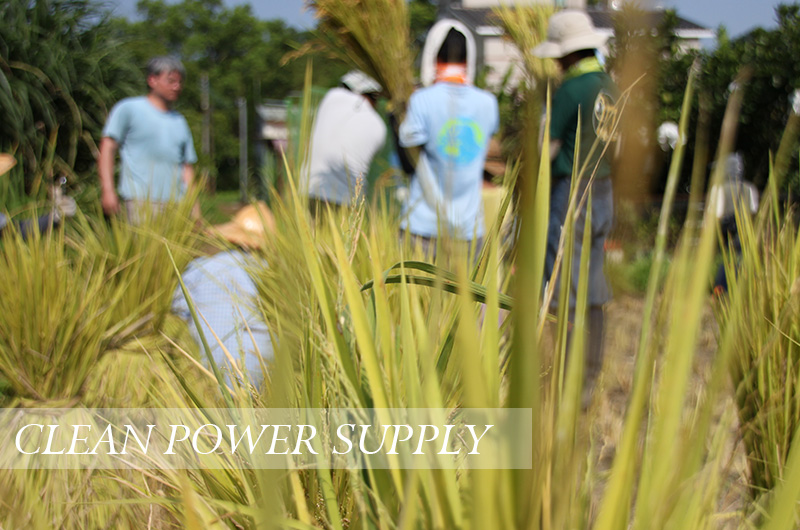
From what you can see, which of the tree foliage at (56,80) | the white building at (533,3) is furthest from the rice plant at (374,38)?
the tree foliage at (56,80)

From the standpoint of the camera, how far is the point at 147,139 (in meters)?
3.01

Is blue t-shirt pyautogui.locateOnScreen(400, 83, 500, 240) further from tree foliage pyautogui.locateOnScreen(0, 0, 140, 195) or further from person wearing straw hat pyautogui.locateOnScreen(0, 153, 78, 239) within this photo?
tree foliage pyautogui.locateOnScreen(0, 0, 140, 195)

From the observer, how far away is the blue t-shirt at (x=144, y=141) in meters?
2.94

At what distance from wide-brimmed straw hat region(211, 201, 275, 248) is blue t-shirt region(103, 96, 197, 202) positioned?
0.78 meters

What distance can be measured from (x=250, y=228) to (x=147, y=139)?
1.25 meters

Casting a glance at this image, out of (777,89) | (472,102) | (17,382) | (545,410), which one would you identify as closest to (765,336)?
(545,410)

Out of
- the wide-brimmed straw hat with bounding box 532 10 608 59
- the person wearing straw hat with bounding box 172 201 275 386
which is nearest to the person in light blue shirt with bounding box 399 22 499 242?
the wide-brimmed straw hat with bounding box 532 10 608 59

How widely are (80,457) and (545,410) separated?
76 cm

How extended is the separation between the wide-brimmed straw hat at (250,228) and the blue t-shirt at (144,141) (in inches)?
30.7

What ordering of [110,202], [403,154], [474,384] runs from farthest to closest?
1. [110,202]
2. [403,154]
3. [474,384]

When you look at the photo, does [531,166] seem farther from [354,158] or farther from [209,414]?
[354,158]

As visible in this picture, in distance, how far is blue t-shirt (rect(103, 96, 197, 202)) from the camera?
2.94 metres

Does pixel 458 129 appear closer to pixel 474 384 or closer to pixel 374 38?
pixel 374 38

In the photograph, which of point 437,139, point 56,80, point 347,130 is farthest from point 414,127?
point 56,80
